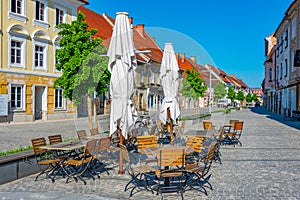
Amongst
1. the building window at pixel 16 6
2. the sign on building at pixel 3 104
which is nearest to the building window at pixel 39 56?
the building window at pixel 16 6

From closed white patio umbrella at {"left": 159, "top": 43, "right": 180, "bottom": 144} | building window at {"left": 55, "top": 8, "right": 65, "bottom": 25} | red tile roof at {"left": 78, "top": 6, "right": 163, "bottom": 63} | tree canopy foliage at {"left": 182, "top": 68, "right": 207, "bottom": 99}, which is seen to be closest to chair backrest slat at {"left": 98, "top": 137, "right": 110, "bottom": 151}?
closed white patio umbrella at {"left": 159, "top": 43, "right": 180, "bottom": 144}

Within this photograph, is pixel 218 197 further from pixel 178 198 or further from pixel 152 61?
pixel 152 61

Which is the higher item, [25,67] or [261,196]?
[25,67]

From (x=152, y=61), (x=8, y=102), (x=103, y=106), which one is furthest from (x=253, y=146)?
(x=152, y=61)

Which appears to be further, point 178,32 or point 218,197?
point 178,32

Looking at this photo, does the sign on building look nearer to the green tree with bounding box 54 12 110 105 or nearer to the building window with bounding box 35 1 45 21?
the building window with bounding box 35 1 45 21

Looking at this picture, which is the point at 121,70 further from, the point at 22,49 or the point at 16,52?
the point at 22,49

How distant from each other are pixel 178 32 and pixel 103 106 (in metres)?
18.9

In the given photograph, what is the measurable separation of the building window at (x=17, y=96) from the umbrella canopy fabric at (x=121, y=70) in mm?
14868

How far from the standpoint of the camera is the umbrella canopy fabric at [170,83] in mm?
10391

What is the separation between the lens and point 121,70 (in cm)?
687

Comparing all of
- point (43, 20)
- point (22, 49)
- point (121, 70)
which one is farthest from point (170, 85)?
point (43, 20)

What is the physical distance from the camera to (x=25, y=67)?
2056 centimetres

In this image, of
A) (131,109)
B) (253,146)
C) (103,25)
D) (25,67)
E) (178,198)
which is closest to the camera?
(178,198)
